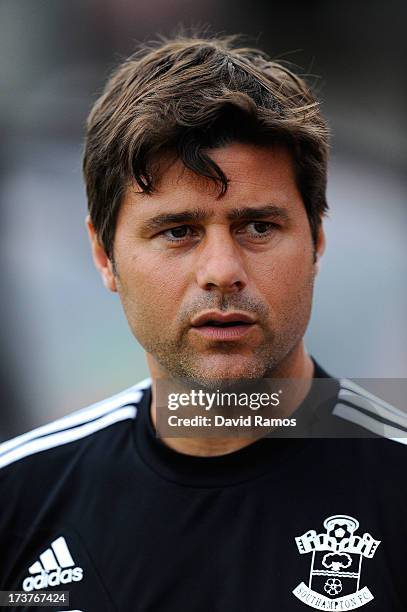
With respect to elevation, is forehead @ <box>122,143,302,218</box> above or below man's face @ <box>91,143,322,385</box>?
above

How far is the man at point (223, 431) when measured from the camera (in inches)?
43.5

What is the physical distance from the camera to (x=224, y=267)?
44.1 inches

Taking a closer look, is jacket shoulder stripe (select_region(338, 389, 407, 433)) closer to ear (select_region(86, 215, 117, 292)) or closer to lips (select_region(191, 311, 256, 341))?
lips (select_region(191, 311, 256, 341))

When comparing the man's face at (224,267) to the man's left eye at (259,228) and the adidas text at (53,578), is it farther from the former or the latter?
the adidas text at (53,578)

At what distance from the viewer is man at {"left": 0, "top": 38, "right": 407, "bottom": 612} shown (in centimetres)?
110

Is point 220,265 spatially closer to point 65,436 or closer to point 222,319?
point 222,319

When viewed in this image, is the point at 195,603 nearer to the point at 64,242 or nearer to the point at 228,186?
the point at 228,186

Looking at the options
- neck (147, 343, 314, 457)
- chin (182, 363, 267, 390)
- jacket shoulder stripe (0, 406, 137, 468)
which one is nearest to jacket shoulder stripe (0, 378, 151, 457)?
jacket shoulder stripe (0, 406, 137, 468)

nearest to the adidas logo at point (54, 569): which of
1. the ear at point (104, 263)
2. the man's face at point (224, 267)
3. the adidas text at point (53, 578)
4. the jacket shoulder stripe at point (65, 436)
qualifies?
the adidas text at point (53, 578)

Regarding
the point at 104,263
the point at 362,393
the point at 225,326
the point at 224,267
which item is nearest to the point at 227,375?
the point at 225,326

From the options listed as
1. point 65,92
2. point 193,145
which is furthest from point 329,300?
point 193,145

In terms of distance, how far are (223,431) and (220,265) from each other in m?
0.31

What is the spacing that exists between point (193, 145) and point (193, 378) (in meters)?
0.39

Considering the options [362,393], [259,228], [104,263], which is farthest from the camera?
[104,263]
